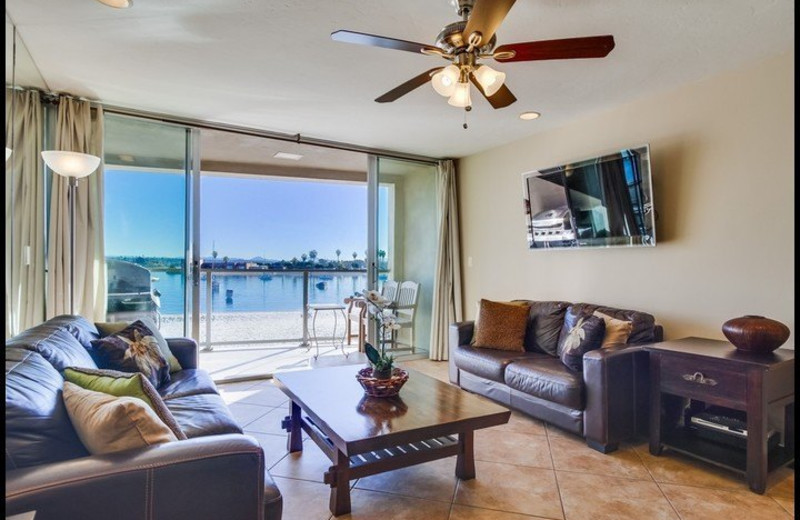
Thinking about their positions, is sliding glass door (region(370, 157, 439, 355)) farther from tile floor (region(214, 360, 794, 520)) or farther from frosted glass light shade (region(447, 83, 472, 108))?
frosted glass light shade (region(447, 83, 472, 108))

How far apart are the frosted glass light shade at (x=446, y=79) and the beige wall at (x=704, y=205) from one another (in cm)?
182

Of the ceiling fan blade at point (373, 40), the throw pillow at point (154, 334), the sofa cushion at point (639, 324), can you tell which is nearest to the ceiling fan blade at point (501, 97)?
the ceiling fan blade at point (373, 40)

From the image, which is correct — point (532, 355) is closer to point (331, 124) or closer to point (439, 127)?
point (439, 127)

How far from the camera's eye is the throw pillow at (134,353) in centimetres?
227

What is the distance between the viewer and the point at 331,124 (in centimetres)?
396

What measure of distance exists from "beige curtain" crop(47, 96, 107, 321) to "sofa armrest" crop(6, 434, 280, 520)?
2.58m

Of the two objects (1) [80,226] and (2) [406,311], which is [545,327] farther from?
(1) [80,226]

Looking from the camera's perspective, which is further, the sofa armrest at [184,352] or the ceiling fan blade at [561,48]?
the sofa armrest at [184,352]

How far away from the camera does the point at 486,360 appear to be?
11.2ft

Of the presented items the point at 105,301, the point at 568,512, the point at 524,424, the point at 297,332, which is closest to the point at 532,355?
the point at 524,424

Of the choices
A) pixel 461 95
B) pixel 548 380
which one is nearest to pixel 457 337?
pixel 548 380

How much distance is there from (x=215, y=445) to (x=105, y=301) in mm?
2832

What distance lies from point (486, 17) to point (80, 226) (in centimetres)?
329

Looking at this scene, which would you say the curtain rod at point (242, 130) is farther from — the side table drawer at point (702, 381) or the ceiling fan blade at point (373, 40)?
the side table drawer at point (702, 381)
